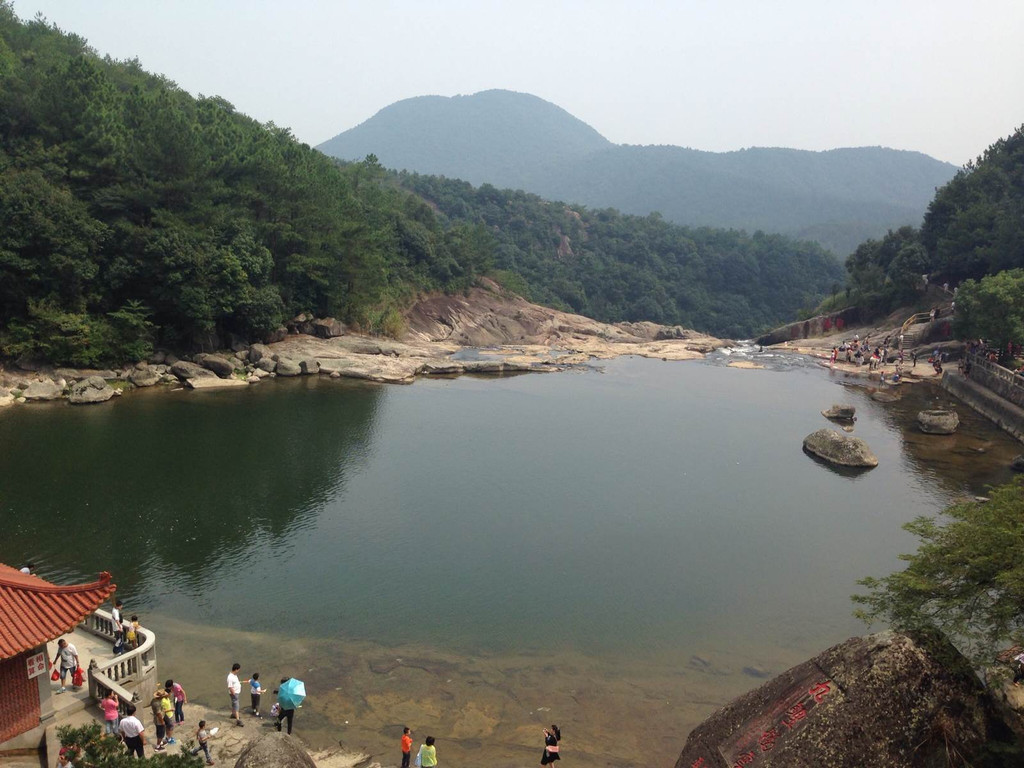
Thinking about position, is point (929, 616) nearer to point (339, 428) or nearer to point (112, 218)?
point (339, 428)

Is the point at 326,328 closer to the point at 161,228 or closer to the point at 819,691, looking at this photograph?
the point at 161,228

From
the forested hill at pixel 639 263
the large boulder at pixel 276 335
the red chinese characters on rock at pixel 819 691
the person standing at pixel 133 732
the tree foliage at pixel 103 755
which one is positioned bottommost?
the person standing at pixel 133 732

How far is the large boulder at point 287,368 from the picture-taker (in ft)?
167

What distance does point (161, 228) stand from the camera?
46.7m

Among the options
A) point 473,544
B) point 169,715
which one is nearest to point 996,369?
point 473,544

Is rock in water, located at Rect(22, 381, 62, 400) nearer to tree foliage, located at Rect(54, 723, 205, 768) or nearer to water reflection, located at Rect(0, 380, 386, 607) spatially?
water reflection, located at Rect(0, 380, 386, 607)

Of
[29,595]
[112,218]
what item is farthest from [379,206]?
[29,595]

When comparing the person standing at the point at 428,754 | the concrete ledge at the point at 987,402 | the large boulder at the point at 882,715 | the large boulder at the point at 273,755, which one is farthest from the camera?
the concrete ledge at the point at 987,402

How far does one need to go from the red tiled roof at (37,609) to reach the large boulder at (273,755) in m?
3.58

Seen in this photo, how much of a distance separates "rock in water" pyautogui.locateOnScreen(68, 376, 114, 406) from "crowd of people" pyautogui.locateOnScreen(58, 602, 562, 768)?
28.1 meters

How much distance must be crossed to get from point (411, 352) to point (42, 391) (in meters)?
27.6

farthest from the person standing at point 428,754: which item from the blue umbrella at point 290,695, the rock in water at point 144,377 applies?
the rock in water at point 144,377

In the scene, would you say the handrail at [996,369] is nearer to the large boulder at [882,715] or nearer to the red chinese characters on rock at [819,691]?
the large boulder at [882,715]

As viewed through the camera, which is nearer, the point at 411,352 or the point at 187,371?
the point at 187,371
